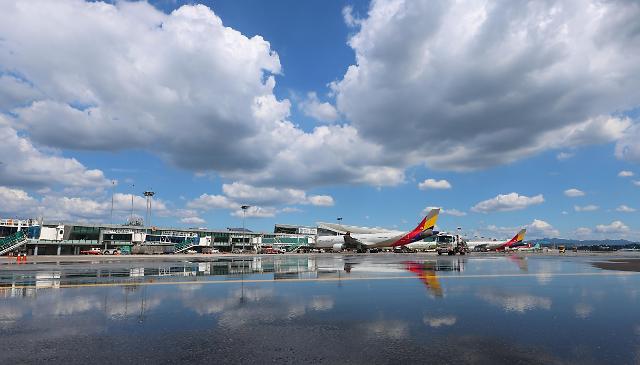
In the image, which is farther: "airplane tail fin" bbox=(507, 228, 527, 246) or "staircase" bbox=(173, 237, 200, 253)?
"airplane tail fin" bbox=(507, 228, 527, 246)

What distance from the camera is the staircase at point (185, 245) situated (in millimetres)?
108125

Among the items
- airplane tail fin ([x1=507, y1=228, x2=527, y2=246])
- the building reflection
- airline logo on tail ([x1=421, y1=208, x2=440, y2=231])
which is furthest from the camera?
airplane tail fin ([x1=507, y1=228, x2=527, y2=246])

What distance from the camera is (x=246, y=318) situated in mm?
10609

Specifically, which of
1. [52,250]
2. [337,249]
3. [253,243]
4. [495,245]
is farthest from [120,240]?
[495,245]

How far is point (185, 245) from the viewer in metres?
113

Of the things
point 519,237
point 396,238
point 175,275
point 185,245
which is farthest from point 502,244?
point 175,275

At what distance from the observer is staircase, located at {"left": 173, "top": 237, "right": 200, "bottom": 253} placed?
108125 mm

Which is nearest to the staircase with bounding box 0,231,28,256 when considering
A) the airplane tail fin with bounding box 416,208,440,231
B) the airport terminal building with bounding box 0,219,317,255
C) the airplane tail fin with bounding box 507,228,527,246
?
the airport terminal building with bounding box 0,219,317,255

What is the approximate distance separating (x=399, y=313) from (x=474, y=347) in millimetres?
3640

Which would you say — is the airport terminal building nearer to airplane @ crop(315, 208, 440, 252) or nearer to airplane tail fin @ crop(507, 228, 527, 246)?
airplane @ crop(315, 208, 440, 252)

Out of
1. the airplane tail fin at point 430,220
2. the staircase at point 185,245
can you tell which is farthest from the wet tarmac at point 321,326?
the staircase at point 185,245

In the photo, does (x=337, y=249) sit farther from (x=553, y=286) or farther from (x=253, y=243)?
(x=553, y=286)

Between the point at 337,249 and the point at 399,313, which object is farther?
the point at 337,249

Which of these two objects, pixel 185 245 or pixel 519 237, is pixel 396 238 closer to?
pixel 185 245
